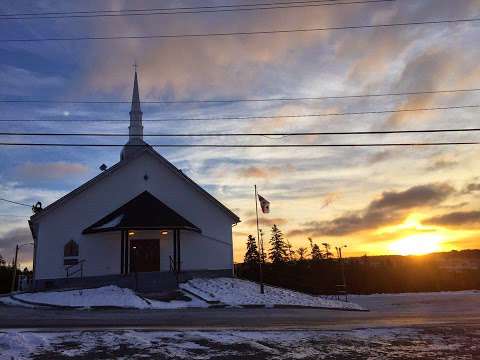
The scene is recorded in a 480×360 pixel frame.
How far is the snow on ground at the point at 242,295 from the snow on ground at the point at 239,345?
10651 mm

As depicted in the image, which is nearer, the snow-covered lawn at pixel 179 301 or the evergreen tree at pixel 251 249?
the snow-covered lawn at pixel 179 301

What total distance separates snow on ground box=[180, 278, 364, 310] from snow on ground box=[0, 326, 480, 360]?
1065cm

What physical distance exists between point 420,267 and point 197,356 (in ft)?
173

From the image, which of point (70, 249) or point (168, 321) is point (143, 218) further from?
point (168, 321)

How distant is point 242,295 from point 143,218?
7.42 m

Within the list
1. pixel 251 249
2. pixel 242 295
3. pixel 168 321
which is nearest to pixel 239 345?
pixel 168 321

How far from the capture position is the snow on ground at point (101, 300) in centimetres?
2112

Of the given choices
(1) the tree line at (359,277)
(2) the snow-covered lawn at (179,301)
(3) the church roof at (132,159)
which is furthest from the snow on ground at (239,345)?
(1) the tree line at (359,277)

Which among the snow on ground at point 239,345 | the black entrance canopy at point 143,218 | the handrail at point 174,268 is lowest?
the snow on ground at point 239,345

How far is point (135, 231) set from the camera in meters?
30.0

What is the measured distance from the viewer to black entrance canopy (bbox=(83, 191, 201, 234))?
91.0 feet

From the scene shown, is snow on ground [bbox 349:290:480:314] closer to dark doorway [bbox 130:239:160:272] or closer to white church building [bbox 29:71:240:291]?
white church building [bbox 29:71:240:291]

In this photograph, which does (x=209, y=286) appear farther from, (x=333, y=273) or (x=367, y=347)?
(x=333, y=273)

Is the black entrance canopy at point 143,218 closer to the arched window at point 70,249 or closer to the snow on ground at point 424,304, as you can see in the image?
the arched window at point 70,249
